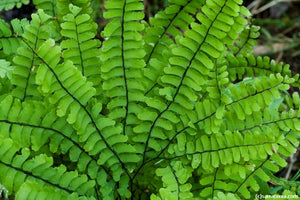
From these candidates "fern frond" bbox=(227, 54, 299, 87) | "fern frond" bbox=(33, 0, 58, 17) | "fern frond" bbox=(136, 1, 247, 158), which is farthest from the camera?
"fern frond" bbox=(227, 54, 299, 87)

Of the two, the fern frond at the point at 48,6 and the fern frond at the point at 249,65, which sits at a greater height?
the fern frond at the point at 48,6

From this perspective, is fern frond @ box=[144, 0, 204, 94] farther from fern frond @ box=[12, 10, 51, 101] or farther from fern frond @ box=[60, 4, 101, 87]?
fern frond @ box=[12, 10, 51, 101]

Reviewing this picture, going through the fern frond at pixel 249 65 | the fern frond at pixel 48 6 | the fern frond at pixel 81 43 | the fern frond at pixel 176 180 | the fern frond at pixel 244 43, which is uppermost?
the fern frond at pixel 48 6

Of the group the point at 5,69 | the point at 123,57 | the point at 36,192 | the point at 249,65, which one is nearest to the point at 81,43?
the point at 123,57

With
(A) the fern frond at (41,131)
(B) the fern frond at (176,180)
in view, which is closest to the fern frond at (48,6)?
A: (A) the fern frond at (41,131)

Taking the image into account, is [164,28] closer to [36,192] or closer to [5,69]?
[5,69]

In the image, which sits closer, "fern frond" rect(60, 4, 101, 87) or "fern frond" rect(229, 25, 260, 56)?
"fern frond" rect(60, 4, 101, 87)

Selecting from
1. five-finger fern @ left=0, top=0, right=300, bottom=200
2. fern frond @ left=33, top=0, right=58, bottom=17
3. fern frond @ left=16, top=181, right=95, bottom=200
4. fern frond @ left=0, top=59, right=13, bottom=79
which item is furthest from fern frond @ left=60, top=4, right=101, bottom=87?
fern frond @ left=16, top=181, right=95, bottom=200

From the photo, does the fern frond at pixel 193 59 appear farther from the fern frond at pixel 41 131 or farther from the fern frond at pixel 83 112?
the fern frond at pixel 41 131

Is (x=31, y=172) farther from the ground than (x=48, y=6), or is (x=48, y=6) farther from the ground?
(x=48, y=6)
